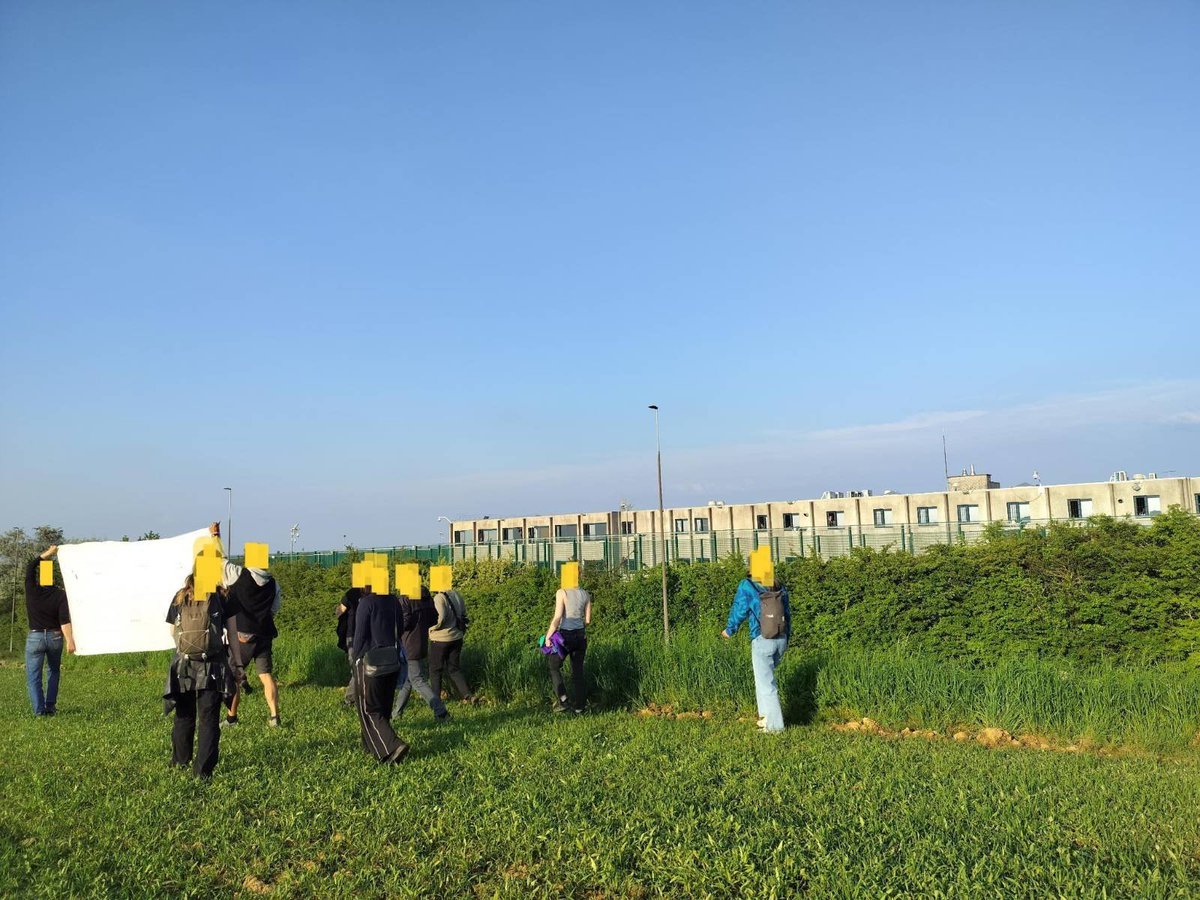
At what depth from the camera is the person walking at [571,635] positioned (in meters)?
11.1

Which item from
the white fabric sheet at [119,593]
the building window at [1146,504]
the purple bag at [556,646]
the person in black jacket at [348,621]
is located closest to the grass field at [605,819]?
the person in black jacket at [348,621]

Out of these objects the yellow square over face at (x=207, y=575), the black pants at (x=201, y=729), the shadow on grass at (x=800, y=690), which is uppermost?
the yellow square over face at (x=207, y=575)

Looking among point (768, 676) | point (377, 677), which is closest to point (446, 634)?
point (377, 677)

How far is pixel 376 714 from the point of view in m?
7.69

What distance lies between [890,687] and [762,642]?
1525mm

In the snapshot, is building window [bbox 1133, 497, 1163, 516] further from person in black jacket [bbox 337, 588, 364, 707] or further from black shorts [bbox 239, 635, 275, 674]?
black shorts [bbox 239, 635, 275, 674]

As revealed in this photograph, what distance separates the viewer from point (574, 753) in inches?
310

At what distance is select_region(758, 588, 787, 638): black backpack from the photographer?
9.76 m

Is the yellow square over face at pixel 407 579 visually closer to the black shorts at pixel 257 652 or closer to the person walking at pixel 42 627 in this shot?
the black shorts at pixel 257 652

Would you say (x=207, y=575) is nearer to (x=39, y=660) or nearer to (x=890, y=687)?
(x=39, y=660)

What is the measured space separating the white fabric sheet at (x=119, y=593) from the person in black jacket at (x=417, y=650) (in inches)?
266

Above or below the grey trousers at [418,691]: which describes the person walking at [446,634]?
above

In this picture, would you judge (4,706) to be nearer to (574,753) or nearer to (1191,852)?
(574,753)

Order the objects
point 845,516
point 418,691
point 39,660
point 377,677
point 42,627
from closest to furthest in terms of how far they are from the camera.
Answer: point 377,677 → point 418,691 → point 42,627 → point 39,660 → point 845,516
